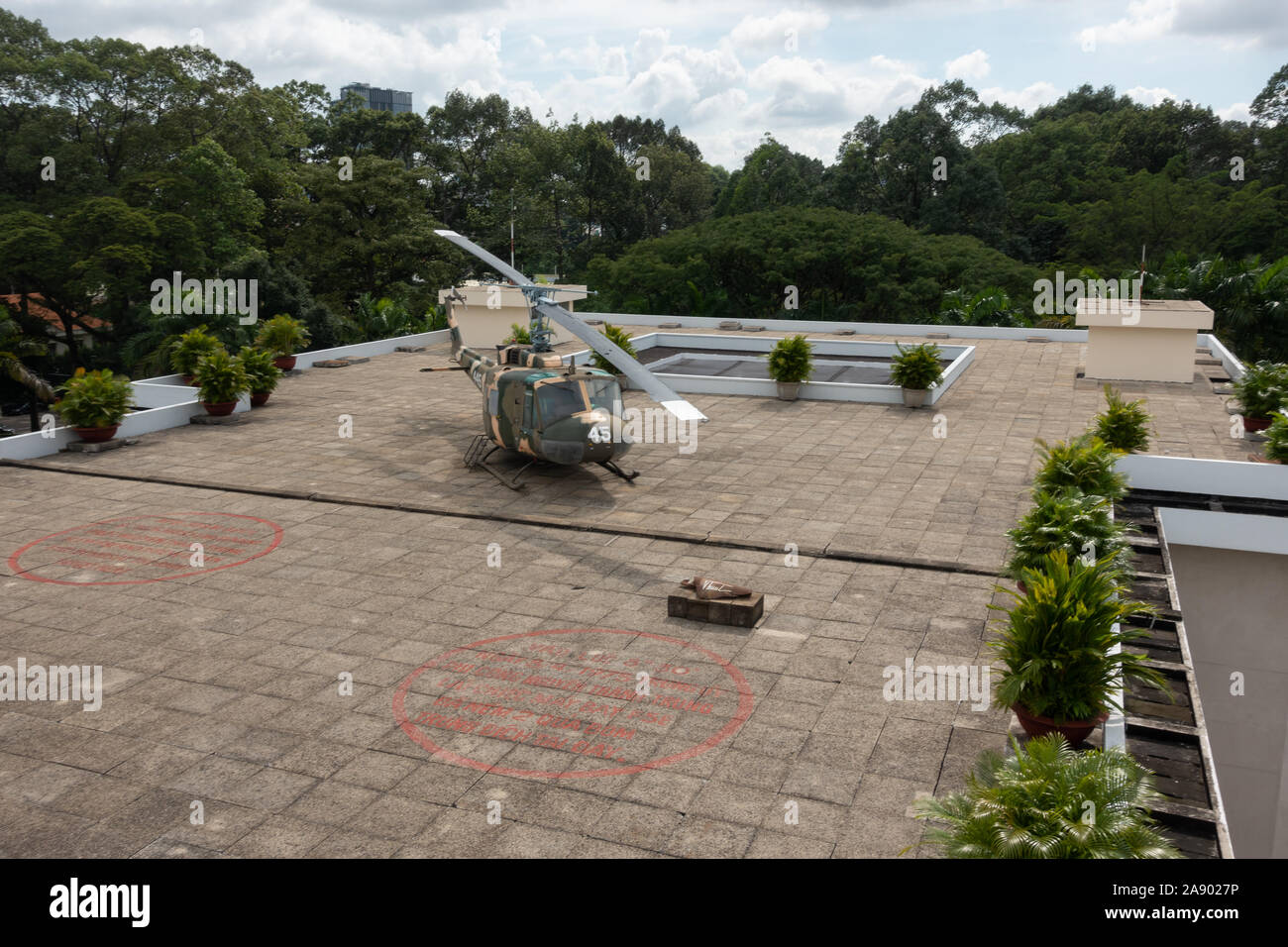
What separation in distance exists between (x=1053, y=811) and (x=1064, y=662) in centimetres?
305

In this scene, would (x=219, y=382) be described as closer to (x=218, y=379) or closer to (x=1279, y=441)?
(x=218, y=379)

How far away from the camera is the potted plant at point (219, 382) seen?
27.2m

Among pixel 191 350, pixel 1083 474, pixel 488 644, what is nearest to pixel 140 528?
pixel 488 644

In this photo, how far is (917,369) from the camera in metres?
28.1

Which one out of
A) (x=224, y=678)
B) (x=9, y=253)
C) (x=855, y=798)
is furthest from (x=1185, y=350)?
(x=9, y=253)

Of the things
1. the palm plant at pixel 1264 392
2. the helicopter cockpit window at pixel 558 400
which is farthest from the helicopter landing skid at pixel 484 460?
the palm plant at pixel 1264 392

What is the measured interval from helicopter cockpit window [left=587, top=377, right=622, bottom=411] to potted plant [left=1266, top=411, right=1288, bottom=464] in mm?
12860

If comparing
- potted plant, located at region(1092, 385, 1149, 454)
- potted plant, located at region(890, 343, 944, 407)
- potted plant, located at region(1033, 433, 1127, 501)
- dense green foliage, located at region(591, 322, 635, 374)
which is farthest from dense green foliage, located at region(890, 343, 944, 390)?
potted plant, located at region(1033, 433, 1127, 501)

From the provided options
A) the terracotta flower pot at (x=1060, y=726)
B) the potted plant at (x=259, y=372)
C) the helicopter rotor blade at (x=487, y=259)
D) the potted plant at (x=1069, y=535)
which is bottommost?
the terracotta flower pot at (x=1060, y=726)

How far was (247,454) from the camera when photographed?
2384 centimetres

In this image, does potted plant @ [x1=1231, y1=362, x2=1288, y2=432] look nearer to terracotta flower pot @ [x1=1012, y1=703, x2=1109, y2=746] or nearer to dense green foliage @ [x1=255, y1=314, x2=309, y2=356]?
terracotta flower pot @ [x1=1012, y1=703, x2=1109, y2=746]

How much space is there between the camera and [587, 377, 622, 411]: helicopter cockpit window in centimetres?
1991

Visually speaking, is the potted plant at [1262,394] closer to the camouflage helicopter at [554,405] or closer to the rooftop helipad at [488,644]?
the rooftop helipad at [488,644]

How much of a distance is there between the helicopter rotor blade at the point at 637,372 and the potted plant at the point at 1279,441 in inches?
437
